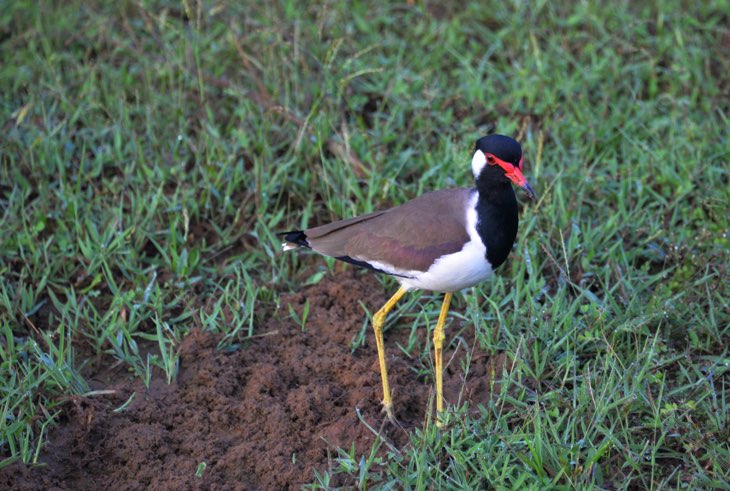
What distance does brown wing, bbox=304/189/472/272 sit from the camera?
12.0 ft

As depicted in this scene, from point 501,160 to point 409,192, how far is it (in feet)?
4.54

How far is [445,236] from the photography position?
12.0 feet

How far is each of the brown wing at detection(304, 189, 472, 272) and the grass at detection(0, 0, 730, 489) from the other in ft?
1.64

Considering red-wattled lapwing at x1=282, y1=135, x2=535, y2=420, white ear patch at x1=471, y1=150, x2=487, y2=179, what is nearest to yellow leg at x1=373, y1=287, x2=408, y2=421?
red-wattled lapwing at x1=282, y1=135, x2=535, y2=420

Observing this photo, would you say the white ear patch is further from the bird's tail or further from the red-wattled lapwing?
the bird's tail

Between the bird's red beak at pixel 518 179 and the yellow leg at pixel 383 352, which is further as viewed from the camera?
the yellow leg at pixel 383 352

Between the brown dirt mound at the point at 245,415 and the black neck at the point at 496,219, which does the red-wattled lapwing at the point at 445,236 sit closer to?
the black neck at the point at 496,219

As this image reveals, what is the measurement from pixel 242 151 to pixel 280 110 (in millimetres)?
372

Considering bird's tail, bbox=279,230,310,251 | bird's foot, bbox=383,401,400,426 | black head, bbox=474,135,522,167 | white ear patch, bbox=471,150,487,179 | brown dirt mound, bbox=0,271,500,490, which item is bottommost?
brown dirt mound, bbox=0,271,500,490

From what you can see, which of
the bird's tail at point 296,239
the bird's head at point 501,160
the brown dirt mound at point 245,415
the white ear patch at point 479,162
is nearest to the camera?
the brown dirt mound at point 245,415

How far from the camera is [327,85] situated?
17.3 feet

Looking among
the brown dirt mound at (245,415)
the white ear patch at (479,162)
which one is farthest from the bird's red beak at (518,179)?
the brown dirt mound at (245,415)

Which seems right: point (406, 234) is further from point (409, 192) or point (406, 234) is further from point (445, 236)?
point (409, 192)

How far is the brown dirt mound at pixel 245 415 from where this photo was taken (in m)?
3.44
